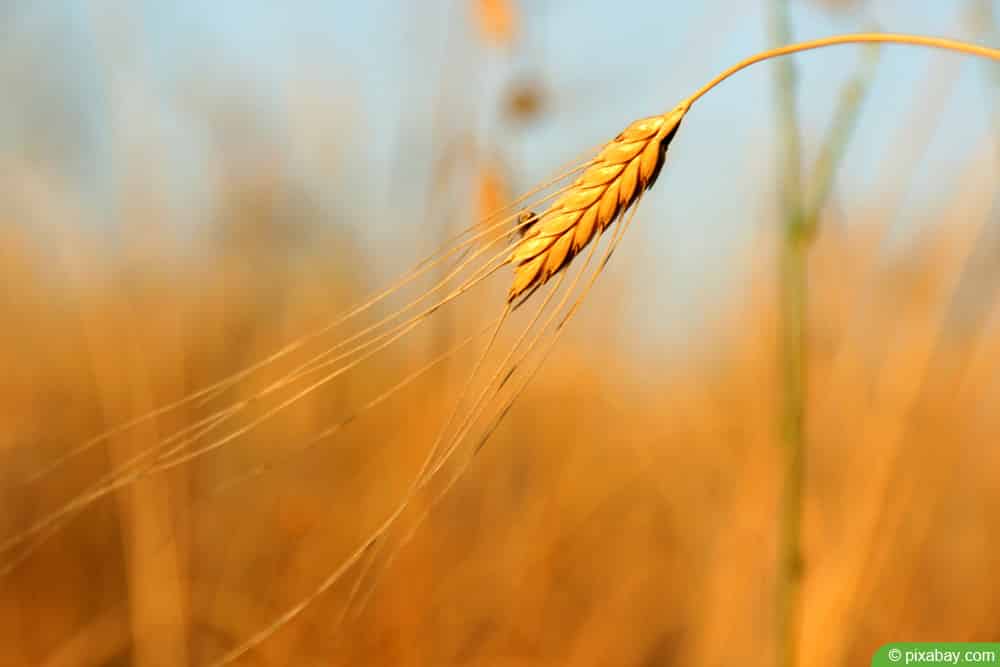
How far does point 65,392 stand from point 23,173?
43cm

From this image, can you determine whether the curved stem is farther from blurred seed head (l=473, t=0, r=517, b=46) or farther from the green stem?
blurred seed head (l=473, t=0, r=517, b=46)

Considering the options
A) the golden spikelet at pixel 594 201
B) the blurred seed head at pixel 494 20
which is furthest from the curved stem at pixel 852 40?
→ the blurred seed head at pixel 494 20

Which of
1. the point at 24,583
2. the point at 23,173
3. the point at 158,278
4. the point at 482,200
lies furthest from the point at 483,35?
the point at 24,583

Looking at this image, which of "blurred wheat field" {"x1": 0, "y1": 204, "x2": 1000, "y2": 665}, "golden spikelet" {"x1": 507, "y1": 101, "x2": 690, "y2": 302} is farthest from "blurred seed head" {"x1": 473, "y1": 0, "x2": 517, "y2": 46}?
"golden spikelet" {"x1": 507, "y1": 101, "x2": 690, "y2": 302}

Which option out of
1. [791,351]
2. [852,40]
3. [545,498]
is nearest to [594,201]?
[852,40]

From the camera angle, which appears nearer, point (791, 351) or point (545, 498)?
point (791, 351)

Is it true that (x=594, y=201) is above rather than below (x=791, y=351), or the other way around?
above

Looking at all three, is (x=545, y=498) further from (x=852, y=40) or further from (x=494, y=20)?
(x=852, y=40)

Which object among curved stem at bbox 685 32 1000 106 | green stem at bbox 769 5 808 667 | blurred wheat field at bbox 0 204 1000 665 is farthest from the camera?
blurred wheat field at bbox 0 204 1000 665

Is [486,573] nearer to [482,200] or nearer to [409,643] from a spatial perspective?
[409,643]

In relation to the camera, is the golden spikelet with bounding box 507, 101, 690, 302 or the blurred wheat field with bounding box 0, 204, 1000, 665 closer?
the golden spikelet with bounding box 507, 101, 690, 302

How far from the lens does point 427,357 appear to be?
3.34ft

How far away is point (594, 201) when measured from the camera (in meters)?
0.42

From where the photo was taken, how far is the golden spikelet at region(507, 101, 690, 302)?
15.5 inches
